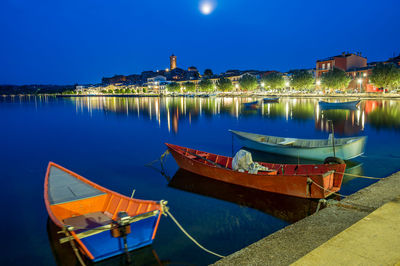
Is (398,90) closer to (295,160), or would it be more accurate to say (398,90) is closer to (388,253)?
(295,160)

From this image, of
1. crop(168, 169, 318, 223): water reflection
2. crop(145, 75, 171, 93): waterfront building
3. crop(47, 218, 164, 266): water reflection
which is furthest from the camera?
crop(145, 75, 171, 93): waterfront building

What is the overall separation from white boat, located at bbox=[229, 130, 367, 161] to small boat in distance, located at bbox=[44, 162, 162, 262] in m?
11.4

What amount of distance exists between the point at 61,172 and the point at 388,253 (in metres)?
10.9

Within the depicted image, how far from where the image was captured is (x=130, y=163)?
19203 millimetres

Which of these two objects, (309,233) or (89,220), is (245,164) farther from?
(89,220)

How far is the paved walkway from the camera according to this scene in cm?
469

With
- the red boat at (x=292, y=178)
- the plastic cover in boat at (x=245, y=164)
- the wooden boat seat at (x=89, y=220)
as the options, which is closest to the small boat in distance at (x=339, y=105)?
the red boat at (x=292, y=178)

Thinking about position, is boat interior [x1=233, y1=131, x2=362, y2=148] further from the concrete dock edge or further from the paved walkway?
the paved walkway

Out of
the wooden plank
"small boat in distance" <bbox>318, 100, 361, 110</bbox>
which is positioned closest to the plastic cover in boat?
the wooden plank

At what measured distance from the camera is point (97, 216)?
820cm

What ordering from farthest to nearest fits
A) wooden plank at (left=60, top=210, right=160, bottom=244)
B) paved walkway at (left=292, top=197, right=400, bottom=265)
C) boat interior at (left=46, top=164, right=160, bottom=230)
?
1. boat interior at (left=46, top=164, right=160, bottom=230)
2. wooden plank at (left=60, top=210, right=160, bottom=244)
3. paved walkway at (left=292, top=197, right=400, bottom=265)

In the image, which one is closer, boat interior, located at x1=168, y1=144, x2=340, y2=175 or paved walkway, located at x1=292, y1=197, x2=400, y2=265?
paved walkway, located at x1=292, y1=197, x2=400, y2=265

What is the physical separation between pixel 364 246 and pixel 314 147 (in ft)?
36.2

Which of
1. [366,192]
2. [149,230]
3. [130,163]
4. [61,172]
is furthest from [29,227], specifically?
[366,192]
